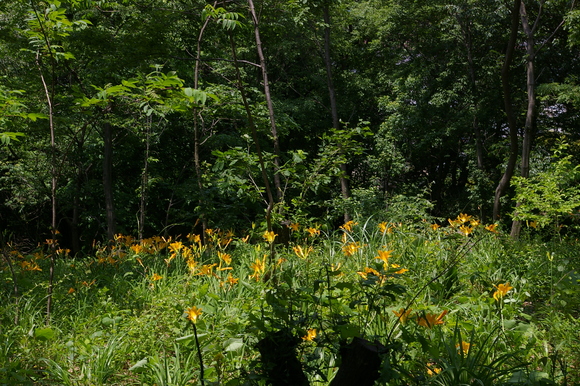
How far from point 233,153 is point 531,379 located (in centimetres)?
267

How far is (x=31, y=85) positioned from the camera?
187 inches

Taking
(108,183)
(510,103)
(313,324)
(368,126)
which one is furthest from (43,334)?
(368,126)

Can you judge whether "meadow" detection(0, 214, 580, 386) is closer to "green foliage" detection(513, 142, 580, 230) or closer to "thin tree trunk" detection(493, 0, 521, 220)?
"thin tree trunk" detection(493, 0, 521, 220)

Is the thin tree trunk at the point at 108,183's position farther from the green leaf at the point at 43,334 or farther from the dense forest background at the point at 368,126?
the green leaf at the point at 43,334

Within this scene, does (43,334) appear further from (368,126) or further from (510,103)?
(368,126)

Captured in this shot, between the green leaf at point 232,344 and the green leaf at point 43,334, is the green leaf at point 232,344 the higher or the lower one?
the higher one

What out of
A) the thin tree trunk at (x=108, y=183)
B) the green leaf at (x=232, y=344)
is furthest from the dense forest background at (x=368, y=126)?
the green leaf at (x=232, y=344)

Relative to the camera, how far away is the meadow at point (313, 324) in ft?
5.40

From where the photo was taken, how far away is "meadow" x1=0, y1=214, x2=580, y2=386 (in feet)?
5.40

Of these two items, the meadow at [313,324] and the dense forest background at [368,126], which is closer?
the meadow at [313,324]

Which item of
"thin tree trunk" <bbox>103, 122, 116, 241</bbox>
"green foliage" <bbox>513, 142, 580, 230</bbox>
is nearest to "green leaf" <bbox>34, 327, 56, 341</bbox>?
"thin tree trunk" <bbox>103, 122, 116, 241</bbox>

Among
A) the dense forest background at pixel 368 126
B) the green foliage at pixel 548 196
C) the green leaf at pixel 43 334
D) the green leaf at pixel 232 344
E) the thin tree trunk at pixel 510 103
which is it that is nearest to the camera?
the green leaf at pixel 232 344

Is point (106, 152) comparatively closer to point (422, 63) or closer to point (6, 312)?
point (6, 312)

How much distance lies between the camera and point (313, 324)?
206cm
